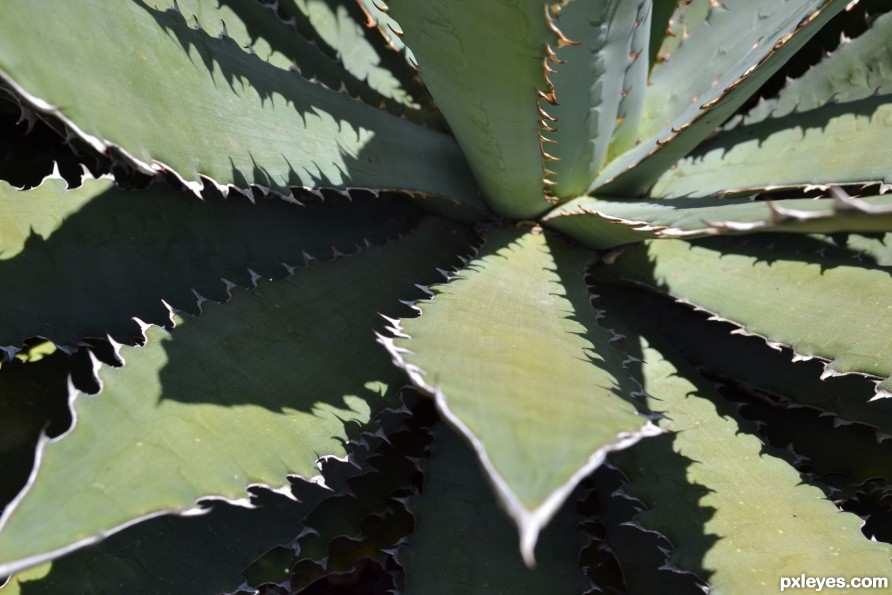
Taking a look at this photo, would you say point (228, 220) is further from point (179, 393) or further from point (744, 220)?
point (744, 220)

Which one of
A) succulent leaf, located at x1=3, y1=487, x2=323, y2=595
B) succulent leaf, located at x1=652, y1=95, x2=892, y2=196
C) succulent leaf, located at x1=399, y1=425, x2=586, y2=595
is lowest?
succulent leaf, located at x1=3, y1=487, x2=323, y2=595

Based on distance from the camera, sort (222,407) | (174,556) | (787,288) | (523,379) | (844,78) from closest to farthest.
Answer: (523,379) → (222,407) → (174,556) → (787,288) → (844,78)

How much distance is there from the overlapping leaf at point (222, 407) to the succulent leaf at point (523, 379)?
0.19 metres

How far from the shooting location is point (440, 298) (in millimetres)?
809

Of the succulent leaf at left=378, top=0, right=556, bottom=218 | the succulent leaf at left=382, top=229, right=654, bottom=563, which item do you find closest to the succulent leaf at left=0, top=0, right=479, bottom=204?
the succulent leaf at left=378, top=0, right=556, bottom=218

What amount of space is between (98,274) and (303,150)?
318 millimetres

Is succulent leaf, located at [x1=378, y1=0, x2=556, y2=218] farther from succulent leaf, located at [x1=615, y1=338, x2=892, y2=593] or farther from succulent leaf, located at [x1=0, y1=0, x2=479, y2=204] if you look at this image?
succulent leaf, located at [x1=615, y1=338, x2=892, y2=593]

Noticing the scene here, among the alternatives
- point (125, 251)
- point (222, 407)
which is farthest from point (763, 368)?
point (125, 251)

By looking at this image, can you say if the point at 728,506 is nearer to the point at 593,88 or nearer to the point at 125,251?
the point at 593,88

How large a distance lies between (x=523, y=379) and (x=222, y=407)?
34 centimetres

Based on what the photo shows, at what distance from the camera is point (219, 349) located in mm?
833

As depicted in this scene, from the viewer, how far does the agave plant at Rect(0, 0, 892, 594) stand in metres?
0.68

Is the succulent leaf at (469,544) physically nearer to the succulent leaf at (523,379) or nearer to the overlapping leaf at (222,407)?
the overlapping leaf at (222,407)

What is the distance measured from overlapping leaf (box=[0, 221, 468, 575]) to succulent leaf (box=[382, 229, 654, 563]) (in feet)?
0.63
